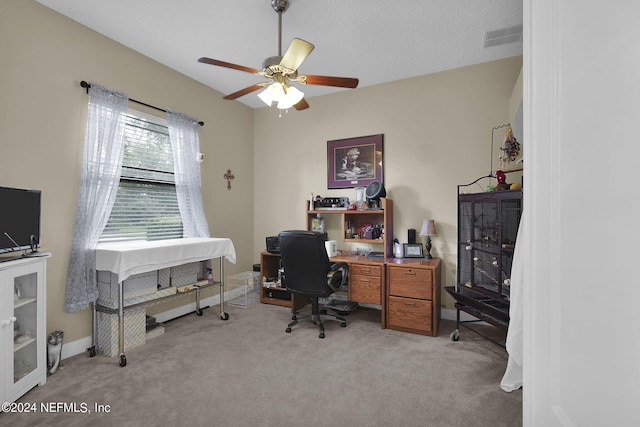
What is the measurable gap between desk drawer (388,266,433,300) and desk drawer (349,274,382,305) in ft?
0.51

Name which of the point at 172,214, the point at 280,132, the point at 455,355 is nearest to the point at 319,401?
the point at 455,355

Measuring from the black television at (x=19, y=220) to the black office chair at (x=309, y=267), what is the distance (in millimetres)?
1934

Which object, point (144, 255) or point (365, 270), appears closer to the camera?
point (144, 255)

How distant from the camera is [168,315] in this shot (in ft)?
11.2

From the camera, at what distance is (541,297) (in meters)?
0.57

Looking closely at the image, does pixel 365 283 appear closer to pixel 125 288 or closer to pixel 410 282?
pixel 410 282

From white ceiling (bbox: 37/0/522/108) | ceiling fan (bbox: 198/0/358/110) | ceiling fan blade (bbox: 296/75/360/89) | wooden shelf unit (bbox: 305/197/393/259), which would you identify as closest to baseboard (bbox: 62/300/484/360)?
wooden shelf unit (bbox: 305/197/393/259)

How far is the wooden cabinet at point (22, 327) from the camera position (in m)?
1.87

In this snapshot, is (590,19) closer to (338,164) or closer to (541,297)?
(541,297)

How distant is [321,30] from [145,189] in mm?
2500

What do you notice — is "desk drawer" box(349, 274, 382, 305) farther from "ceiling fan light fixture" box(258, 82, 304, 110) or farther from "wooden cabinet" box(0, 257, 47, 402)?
"wooden cabinet" box(0, 257, 47, 402)

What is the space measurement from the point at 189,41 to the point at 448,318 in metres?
4.13

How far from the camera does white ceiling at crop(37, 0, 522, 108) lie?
242 cm

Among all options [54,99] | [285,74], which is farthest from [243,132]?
[285,74]
